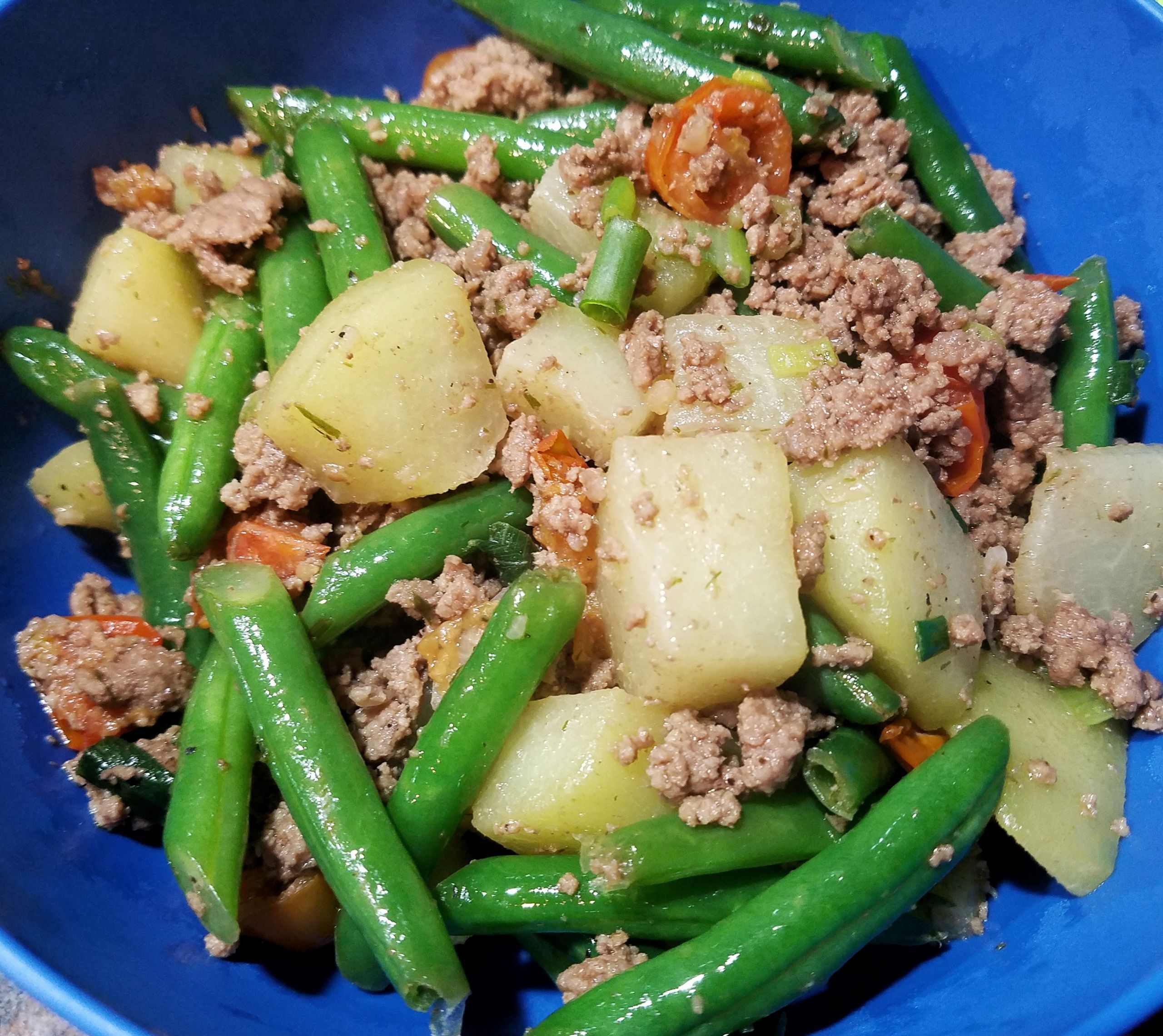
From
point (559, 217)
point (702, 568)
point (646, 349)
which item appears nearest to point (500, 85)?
point (559, 217)

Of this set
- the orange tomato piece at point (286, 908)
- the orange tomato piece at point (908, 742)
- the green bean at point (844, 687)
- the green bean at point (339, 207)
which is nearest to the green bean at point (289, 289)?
the green bean at point (339, 207)

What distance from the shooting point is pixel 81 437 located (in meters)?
2.92

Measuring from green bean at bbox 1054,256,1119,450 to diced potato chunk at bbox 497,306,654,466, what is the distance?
1.33 m

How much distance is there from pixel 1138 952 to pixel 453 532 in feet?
6.54

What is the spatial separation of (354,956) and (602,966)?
64 centimetres

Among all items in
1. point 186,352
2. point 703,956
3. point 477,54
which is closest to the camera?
point 703,956

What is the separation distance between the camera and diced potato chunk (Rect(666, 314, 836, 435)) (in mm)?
2383

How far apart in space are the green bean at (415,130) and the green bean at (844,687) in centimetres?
172

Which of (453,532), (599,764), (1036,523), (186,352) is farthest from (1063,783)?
(186,352)

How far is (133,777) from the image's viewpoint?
2.44m

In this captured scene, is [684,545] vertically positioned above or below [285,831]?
above

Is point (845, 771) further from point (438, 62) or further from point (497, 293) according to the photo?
point (438, 62)

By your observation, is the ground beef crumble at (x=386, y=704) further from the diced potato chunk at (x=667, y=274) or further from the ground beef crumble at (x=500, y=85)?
the ground beef crumble at (x=500, y=85)

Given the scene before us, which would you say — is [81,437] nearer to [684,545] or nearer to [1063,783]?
[684,545]
